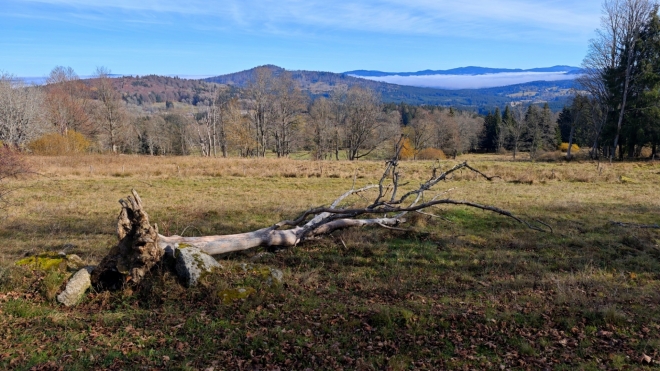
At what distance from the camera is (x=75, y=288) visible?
6.08m

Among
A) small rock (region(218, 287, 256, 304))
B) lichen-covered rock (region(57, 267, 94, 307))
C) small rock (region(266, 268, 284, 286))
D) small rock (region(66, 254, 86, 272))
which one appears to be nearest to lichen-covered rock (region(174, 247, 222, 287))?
small rock (region(218, 287, 256, 304))

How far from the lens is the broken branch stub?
6477mm

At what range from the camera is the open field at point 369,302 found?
4703 millimetres

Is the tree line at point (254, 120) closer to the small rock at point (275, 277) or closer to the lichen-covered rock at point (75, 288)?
the small rock at point (275, 277)

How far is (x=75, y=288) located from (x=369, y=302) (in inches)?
194

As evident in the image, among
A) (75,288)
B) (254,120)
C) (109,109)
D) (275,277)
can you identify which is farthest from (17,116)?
(275,277)

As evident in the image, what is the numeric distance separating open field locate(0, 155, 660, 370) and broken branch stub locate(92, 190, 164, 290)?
0.92ft

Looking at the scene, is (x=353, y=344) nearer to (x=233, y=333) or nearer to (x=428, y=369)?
(x=428, y=369)

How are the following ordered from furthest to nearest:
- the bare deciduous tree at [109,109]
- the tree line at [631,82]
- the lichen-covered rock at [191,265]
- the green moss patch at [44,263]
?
1. the bare deciduous tree at [109,109]
2. the tree line at [631,82]
3. the green moss patch at [44,263]
4. the lichen-covered rock at [191,265]

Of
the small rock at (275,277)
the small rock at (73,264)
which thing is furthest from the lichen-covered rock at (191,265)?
the small rock at (73,264)

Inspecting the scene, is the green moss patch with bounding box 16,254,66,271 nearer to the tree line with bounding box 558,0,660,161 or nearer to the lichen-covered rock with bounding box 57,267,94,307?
the lichen-covered rock with bounding box 57,267,94,307

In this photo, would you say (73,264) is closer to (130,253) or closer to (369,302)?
(130,253)

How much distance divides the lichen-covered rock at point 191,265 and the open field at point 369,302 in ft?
0.65

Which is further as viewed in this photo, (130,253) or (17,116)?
(17,116)
